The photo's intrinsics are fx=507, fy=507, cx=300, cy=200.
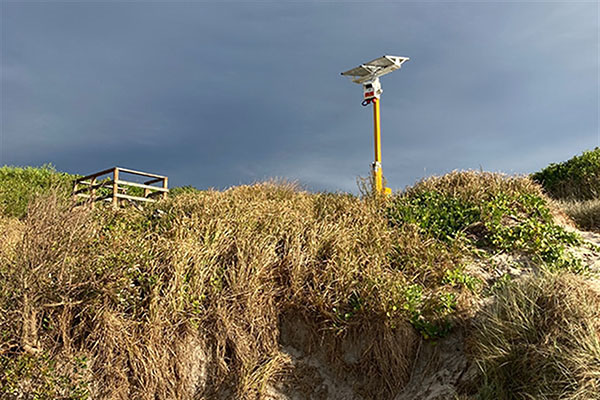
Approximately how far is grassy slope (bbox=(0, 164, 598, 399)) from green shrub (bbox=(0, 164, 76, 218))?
21.1 feet

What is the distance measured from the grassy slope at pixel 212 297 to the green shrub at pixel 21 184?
21.1 feet

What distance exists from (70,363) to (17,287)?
1.00 m

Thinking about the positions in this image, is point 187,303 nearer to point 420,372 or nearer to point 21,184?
point 420,372

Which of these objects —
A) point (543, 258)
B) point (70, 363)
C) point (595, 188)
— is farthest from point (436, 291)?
point (595, 188)

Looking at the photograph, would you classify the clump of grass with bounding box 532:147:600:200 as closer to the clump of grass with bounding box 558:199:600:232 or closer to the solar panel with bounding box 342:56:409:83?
the clump of grass with bounding box 558:199:600:232

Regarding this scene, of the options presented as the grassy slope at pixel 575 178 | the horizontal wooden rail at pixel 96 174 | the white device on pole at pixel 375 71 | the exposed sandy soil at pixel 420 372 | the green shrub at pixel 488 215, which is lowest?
the exposed sandy soil at pixel 420 372

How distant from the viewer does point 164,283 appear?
5.89 meters

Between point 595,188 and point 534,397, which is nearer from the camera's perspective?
point 534,397

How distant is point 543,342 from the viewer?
464 centimetres

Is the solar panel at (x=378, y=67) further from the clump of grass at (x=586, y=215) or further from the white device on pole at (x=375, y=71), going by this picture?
the clump of grass at (x=586, y=215)

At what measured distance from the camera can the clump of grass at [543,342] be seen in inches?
169

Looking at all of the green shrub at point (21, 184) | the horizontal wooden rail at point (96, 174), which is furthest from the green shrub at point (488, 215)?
the horizontal wooden rail at point (96, 174)

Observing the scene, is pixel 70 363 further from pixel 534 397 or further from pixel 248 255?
pixel 534 397

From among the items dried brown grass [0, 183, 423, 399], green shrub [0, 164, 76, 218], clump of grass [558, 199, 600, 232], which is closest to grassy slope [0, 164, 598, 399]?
dried brown grass [0, 183, 423, 399]
